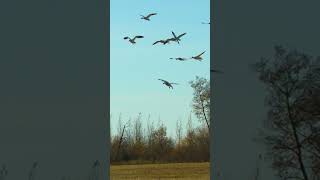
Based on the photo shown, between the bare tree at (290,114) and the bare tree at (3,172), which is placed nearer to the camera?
the bare tree at (3,172)

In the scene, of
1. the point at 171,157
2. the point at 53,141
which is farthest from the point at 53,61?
the point at 171,157

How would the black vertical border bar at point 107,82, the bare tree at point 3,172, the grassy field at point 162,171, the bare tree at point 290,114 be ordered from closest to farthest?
the bare tree at point 3,172
the bare tree at point 290,114
the black vertical border bar at point 107,82
the grassy field at point 162,171

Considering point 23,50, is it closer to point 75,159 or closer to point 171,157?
point 75,159

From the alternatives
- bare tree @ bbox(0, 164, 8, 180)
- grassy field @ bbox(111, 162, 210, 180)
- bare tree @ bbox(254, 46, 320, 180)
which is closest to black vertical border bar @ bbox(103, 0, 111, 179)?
bare tree @ bbox(0, 164, 8, 180)

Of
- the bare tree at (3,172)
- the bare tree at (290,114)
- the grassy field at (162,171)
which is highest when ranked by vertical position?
the bare tree at (290,114)

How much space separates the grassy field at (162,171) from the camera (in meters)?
6.46

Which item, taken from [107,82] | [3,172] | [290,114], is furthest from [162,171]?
[3,172]

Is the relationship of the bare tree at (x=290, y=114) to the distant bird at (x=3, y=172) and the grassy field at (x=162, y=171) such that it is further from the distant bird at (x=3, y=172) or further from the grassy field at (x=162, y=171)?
the distant bird at (x=3, y=172)

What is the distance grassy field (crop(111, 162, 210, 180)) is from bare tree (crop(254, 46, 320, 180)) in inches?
62.6

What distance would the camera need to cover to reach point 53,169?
4.77 meters

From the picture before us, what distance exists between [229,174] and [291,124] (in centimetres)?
63

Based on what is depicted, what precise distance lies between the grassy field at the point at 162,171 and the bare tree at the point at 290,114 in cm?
159

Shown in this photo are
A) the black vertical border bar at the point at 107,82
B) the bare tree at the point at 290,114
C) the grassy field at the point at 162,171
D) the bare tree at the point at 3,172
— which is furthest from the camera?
the grassy field at the point at 162,171

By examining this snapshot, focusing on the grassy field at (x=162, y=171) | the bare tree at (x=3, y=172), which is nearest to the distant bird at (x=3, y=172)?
the bare tree at (x=3, y=172)
